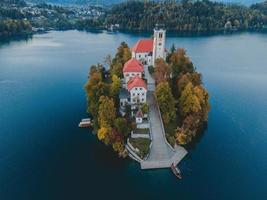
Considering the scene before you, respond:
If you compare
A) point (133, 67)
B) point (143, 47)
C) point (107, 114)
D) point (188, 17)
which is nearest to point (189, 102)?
point (133, 67)

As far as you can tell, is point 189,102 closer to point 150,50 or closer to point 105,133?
point 105,133

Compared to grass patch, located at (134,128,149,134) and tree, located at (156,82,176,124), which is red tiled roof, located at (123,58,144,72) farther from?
grass patch, located at (134,128,149,134)

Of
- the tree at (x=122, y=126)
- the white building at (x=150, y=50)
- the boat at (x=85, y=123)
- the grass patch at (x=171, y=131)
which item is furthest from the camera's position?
the white building at (x=150, y=50)

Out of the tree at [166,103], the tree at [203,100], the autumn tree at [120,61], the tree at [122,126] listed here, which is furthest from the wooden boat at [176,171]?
the autumn tree at [120,61]

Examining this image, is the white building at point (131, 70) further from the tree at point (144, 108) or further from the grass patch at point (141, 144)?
the grass patch at point (141, 144)

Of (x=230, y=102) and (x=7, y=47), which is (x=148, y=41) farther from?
(x=7, y=47)

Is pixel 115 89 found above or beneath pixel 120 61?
beneath

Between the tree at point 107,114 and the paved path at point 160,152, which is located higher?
the tree at point 107,114
